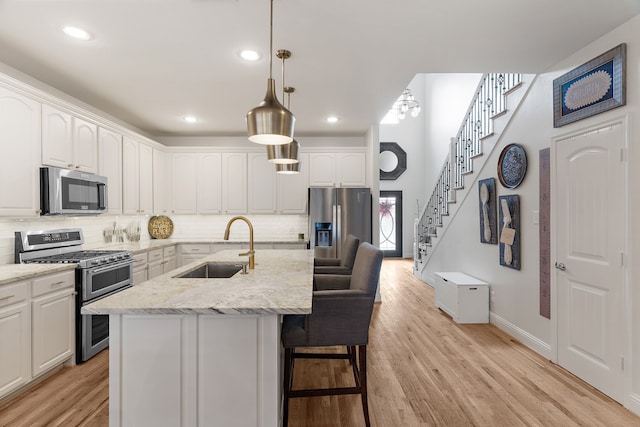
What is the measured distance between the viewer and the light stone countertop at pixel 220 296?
1.54 metres

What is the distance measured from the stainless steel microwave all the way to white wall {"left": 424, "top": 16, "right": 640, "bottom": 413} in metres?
4.44

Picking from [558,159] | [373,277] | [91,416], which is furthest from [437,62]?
[91,416]

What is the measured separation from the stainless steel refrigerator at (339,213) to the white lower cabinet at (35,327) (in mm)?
3052

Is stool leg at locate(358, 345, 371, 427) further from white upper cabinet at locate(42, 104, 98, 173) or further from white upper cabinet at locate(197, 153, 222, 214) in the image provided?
white upper cabinet at locate(197, 153, 222, 214)

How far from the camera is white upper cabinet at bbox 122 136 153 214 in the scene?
14.5 ft

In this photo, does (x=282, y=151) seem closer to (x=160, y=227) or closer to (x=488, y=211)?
(x=488, y=211)

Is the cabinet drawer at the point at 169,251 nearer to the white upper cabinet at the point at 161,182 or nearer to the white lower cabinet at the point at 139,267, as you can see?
the white lower cabinet at the point at 139,267

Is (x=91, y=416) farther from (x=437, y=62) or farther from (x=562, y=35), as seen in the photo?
(x=562, y=35)

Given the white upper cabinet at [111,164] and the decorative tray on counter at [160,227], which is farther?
the decorative tray on counter at [160,227]

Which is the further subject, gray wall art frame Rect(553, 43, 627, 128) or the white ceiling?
gray wall art frame Rect(553, 43, 627, 128)

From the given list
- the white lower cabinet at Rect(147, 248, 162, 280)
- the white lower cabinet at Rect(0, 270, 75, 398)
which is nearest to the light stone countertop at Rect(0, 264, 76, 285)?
the white lower cabinet at Rect(0, 270, 75, 398)

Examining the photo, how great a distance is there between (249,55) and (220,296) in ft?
6.79

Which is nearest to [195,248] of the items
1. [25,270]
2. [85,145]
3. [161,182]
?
[161,182]

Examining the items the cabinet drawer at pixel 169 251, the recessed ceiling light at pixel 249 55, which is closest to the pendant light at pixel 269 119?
the recessed ceiling light at pixel 249 55
